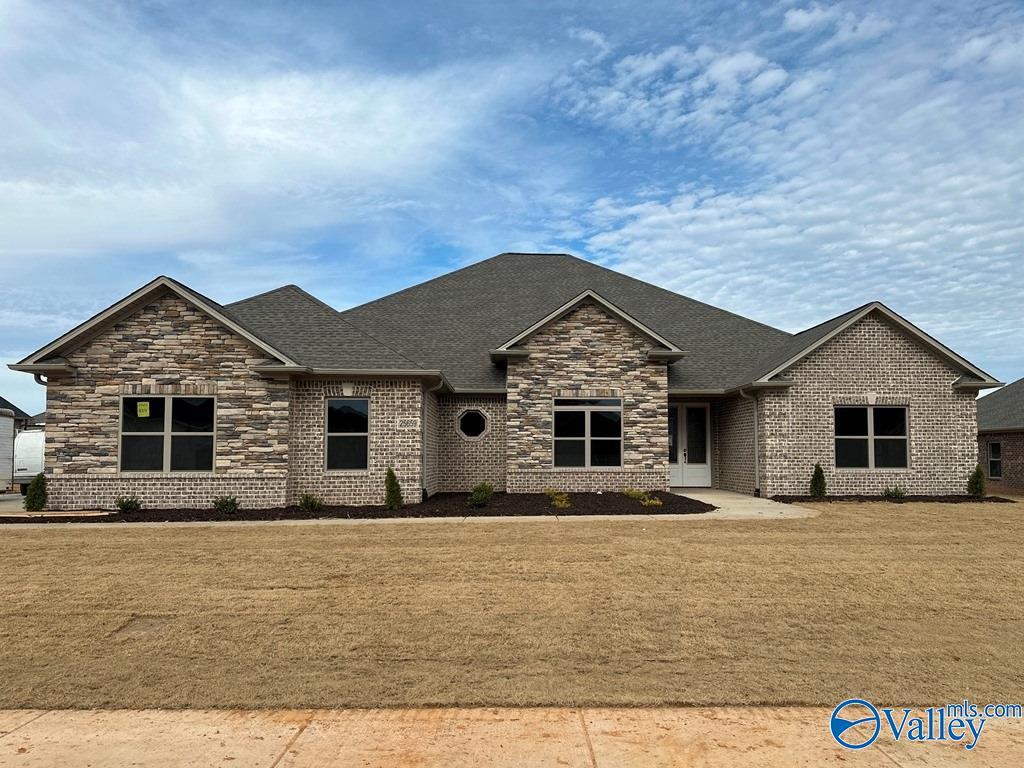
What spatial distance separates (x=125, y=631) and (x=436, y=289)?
20.0 m

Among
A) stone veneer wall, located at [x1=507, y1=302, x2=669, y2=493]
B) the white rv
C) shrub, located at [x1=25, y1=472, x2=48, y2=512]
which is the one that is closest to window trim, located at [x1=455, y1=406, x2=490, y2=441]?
A: stone veneer wall, located at [x1=507, y1=302, x2=669, y2=493]

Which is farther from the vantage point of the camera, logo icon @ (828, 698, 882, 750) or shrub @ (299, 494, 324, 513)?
shrub @ (299, 494, 324, 513)

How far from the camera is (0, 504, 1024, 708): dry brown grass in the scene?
576 centimetres

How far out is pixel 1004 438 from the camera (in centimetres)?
2717

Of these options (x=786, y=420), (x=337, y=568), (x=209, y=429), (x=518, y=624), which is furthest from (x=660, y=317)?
(x=518, y=624)

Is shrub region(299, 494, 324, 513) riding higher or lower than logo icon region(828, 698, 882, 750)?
higher

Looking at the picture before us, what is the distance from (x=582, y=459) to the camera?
755 inches

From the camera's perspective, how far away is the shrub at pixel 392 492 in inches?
→ 650

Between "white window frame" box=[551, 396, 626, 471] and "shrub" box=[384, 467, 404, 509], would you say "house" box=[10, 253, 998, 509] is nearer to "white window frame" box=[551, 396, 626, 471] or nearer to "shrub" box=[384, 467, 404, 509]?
"white window frame" box=[551, 396, 626, 471]

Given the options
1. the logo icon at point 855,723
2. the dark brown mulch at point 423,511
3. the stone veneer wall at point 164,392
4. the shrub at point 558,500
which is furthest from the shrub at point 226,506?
the logo icon at point 855,723

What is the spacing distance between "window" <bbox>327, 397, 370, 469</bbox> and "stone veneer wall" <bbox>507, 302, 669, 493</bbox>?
3.69 meters

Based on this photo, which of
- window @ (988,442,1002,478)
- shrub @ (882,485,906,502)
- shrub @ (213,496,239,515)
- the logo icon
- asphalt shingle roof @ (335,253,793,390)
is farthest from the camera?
window @ (988,442,1002,478)

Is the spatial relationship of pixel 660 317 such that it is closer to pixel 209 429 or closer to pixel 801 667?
pixel 209 429

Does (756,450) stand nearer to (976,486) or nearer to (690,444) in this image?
(690,444)
